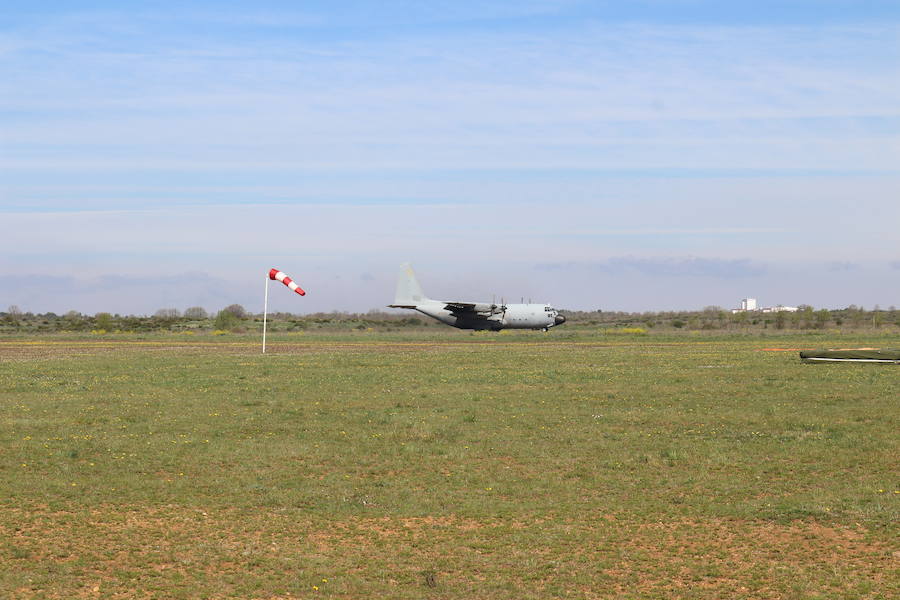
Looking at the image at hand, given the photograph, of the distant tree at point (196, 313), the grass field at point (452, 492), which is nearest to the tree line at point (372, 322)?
the distant tree at point (196, 313)

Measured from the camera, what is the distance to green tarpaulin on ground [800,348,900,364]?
3575 cm

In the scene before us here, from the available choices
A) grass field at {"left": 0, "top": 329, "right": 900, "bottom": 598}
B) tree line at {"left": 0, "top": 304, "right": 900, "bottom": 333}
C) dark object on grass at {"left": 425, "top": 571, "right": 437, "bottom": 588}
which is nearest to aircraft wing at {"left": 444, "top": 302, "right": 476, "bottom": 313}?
tree line at {"left": 0, "top": 304, "right": 900, "bottom": 333}

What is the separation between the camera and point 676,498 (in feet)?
45.3

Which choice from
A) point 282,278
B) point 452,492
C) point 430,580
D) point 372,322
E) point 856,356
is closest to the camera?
point 430,580

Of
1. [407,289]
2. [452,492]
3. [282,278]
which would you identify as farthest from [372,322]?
[452,492]

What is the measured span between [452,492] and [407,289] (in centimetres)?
7243

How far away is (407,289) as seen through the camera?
8644 cm

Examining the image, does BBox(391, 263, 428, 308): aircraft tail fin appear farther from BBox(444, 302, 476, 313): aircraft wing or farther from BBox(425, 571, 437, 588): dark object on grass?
BBox(425, 571, 437, 588): dark object on grass

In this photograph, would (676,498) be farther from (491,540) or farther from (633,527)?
(491,540)

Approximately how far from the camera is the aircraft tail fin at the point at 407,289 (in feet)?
283

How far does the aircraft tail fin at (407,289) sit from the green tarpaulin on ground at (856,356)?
5112cm

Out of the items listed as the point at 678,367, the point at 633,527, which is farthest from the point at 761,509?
the point at 678,367

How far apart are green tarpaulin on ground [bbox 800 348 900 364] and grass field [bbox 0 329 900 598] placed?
25.8 ft

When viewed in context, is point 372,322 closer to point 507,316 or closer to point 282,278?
point 507,316
